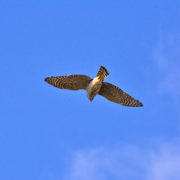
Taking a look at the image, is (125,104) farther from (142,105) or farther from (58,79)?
(58,79)

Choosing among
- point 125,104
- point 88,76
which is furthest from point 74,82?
point 125,104

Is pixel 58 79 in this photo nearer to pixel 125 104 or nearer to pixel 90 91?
pixel 90 91

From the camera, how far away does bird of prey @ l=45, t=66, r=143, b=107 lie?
76.7ft

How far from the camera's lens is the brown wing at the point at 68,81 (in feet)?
76.8

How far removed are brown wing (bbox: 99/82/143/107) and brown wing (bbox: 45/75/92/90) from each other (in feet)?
2.79

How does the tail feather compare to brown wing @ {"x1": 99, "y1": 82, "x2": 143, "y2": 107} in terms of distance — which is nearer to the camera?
the tail feather

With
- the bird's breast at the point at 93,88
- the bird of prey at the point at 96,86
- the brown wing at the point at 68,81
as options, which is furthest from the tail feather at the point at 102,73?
the brown wing at the point at 68,81

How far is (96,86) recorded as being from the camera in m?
23.5

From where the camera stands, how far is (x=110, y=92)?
23.9 meters

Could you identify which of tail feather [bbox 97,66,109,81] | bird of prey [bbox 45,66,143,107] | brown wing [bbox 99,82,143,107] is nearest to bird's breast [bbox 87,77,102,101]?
bird of prey [bbox 45,66,143,107]

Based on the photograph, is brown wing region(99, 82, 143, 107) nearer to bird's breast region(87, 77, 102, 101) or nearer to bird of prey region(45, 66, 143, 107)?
bird of prey region(45, 66, 143, 107)

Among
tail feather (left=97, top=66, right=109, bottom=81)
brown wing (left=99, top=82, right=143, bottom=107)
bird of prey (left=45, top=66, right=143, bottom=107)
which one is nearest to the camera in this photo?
tail feather (left=97, top=66, right=109, bottom=81)

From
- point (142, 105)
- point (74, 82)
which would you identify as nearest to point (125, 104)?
point (142, 105)

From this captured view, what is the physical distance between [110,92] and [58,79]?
→ 2.41 m
